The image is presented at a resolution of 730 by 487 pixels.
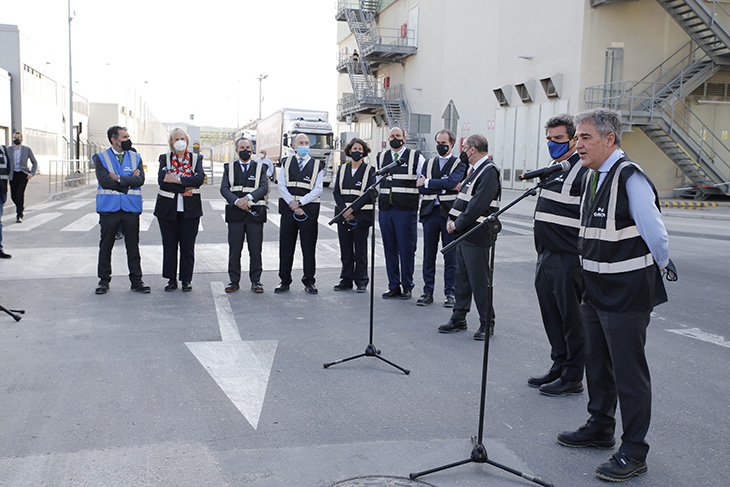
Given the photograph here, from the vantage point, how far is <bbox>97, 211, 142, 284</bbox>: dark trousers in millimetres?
8656

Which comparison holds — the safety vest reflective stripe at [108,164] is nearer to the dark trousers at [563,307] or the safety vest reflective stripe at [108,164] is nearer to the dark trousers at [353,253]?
the dark trousers at [353,253]

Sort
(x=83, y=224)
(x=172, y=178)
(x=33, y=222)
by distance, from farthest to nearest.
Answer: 1. (x=33, y=222)
2. (x=83, y=224)
3. (x=172, y=178)

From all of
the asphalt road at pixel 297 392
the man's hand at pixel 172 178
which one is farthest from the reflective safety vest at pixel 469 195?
the man's hand at pixel 172 178

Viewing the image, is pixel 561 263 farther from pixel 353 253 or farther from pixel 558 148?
pixel 353 253

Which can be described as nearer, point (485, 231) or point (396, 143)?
point (485, 231)

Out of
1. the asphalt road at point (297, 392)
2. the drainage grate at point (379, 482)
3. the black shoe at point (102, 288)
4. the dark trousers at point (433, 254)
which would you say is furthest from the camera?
the black shoe at point (102, 288)

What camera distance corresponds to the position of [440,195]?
8.30 m

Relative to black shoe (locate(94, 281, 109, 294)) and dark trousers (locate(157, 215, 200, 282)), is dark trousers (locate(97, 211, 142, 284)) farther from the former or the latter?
dark trousers (locate(157, 215, 200, 282))

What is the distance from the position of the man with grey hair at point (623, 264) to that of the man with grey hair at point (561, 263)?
1.03 metres

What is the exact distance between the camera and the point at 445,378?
5.54 metres

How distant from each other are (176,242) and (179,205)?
1.74 feet

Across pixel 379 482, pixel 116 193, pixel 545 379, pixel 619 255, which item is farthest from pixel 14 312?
pixel 619 255

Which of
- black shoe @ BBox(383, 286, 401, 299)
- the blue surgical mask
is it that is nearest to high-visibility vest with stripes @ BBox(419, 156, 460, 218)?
black shoe @ BBox(383, 286, 401, 299)

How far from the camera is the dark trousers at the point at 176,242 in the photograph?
8.84m
